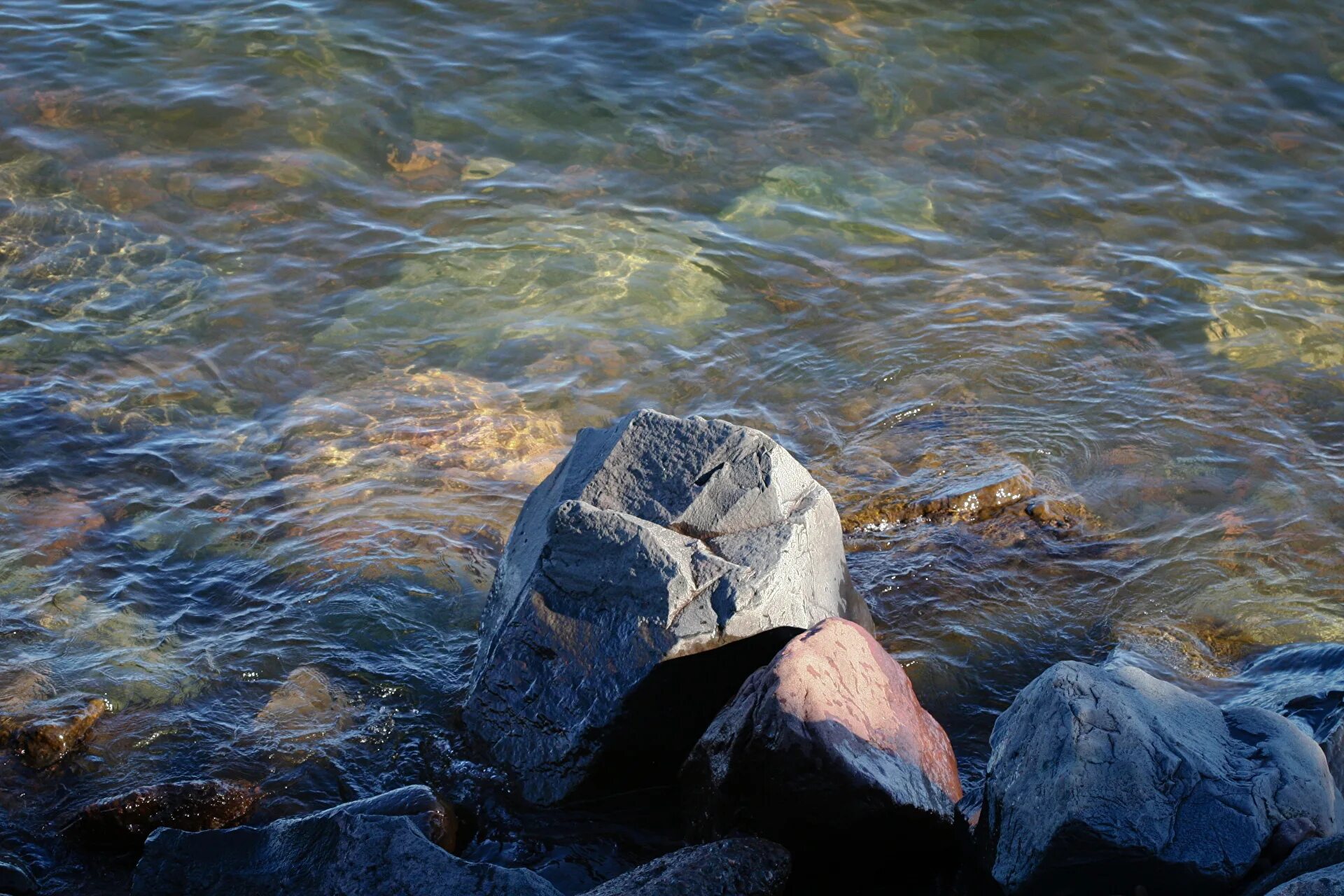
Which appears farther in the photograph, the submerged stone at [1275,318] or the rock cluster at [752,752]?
the submerged stone at [1275,318]

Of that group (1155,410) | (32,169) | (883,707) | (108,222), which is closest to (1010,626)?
(883,707)

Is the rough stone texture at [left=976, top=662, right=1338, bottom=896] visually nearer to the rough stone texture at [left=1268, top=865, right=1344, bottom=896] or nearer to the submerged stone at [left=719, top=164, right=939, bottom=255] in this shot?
the rough stone texture at [left=1268, top=865, right=1344, bottom=896]

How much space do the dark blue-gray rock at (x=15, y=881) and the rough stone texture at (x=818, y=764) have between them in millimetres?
2054

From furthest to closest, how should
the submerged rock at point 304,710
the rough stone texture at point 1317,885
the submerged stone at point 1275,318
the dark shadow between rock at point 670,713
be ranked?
the submerged stone at point 1275,318
the submerged rock at point 304,710
the dark shadow between rock at point 670,713
the rough stone texture at point 1317,885

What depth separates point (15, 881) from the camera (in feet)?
11.7

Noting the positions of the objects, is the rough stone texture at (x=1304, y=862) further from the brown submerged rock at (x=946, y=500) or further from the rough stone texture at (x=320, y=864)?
the brown submerged rock at (x=946, y=500)

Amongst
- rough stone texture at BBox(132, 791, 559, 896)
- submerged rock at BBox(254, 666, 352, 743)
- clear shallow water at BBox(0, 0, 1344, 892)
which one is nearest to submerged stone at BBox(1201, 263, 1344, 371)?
clear shallow water at BBox(0, 0, 1344, 892)

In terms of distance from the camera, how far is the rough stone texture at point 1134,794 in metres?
3.13

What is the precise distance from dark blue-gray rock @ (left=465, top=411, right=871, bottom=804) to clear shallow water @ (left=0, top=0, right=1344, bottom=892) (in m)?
0.34

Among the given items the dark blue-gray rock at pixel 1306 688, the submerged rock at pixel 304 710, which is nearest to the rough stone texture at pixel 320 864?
the submerged rock at pixel 304 710

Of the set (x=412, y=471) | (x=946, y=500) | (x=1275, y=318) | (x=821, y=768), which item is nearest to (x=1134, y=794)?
(x=821, y=768)

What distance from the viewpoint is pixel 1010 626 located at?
200 inches

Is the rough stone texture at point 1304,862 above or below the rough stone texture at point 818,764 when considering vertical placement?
above

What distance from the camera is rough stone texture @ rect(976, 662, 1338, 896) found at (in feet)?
10.3
